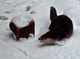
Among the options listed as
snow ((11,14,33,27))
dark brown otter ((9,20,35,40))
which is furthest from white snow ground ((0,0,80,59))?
snow ((11,14,33,27))

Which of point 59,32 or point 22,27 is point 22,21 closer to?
point 22,27

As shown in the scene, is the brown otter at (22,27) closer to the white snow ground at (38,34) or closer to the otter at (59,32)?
the white snow ground at (38,34)

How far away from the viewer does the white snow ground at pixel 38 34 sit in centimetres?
221

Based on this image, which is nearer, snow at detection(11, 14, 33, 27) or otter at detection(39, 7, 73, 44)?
otter at detection(39, 7, 73, 44)

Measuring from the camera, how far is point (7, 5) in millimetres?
4230

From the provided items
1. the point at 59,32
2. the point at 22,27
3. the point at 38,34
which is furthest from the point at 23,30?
the point at 59,32

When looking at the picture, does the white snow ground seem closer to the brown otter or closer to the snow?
the brown otter

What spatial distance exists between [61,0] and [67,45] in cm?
197

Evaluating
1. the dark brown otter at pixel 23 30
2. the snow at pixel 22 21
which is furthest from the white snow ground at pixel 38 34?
the snow at pixel 22 21

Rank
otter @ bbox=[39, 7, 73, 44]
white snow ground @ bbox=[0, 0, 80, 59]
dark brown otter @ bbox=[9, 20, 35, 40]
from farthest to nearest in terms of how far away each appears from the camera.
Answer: dark brown otter @ bbox=[9, 20, 35, 40], otter @ bbox=[39, 7, 73, 44], white snow ground @ bbox=[0, 0, 80, 59]

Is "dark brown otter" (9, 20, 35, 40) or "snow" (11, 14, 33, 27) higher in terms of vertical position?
"snow" (11, 14, 33, 27)

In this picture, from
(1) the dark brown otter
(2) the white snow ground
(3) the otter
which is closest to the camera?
(2) the white snow ground

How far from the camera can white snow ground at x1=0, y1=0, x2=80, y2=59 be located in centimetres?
221

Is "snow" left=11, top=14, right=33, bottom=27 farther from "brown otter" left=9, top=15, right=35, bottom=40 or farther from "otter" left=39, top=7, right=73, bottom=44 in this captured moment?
"otter" left=39, top=7, right=73, bottom=44
